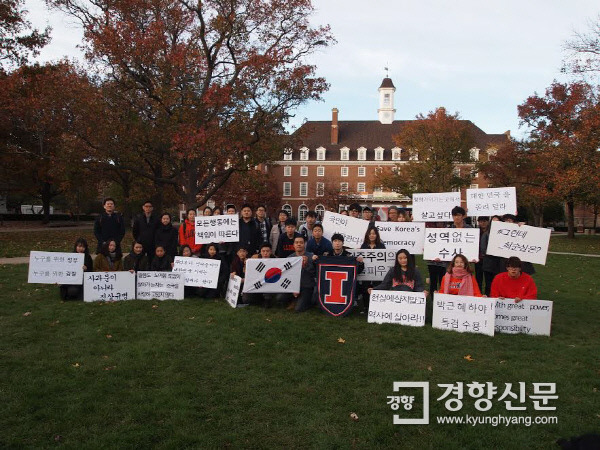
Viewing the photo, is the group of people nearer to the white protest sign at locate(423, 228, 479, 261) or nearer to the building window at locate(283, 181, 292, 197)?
the white protest sign at locate(423, 228, 479, 261)

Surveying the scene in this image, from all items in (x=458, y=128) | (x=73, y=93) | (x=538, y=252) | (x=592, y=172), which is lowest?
(x=538, y=252)

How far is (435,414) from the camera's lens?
467 centimetres

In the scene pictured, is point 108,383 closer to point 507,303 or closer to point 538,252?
point 507,303

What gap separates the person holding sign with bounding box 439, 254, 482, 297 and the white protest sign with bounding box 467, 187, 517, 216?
6.99 feet

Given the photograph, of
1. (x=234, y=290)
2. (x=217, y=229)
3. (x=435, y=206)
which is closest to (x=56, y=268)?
(x=217, y=229)

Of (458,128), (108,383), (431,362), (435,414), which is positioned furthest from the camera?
(458,128)

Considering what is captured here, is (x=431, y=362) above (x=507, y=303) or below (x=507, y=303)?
below

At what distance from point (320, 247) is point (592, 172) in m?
24.7

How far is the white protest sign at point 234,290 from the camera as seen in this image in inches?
357

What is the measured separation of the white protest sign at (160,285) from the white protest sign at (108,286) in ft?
0.59

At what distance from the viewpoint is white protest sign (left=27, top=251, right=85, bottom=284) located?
969 cm

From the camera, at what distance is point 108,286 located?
31.4ft

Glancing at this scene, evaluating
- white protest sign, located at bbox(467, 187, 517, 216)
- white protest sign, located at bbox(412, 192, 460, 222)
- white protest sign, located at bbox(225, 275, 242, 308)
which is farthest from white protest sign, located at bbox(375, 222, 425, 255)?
white protest sign, located at bbox(225, 275, 242, 308)

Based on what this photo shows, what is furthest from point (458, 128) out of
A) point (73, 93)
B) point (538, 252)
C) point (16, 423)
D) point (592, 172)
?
point (16, 423)
